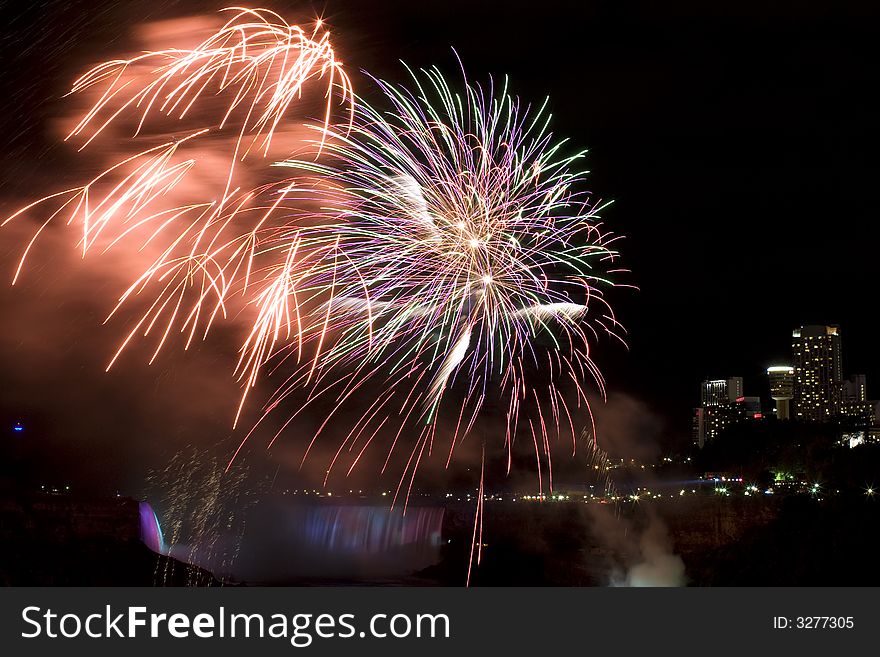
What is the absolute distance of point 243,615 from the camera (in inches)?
415

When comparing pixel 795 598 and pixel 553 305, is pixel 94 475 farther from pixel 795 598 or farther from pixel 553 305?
pixel 795 598

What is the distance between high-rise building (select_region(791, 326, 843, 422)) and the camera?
12688 centimetres

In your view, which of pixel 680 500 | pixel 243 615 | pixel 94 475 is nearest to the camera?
pixel 243 615

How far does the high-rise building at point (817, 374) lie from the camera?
12688 cm

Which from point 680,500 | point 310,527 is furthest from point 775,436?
point 310,527

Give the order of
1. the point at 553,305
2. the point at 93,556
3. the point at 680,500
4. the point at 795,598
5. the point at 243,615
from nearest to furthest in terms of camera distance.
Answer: the point at 243,615, the point at 795,598, the point at 553,305, the point at 93,556, the point at 680,500

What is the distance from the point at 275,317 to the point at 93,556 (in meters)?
21.5

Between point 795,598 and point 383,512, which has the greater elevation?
point 795,598

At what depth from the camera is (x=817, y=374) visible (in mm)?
127562

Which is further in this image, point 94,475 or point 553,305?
point 94,475

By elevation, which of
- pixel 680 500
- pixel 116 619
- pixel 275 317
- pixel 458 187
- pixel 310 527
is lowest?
pixel 310 527

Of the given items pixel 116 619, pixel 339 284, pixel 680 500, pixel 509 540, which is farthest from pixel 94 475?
pixel 116 619

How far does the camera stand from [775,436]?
55969mm

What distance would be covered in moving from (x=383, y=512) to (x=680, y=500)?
25142 millimetres
